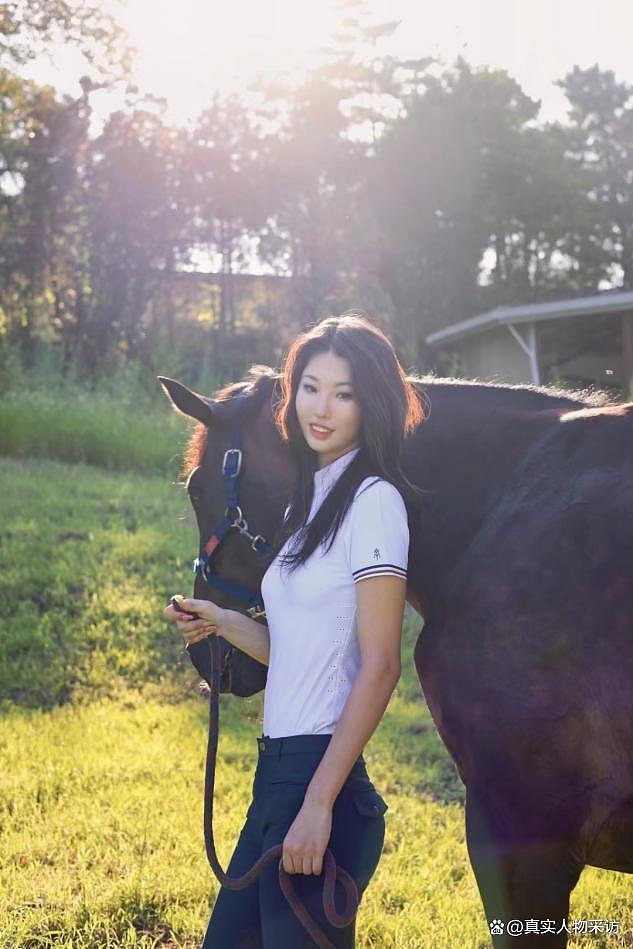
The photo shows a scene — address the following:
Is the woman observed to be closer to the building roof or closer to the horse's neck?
the horse's neck

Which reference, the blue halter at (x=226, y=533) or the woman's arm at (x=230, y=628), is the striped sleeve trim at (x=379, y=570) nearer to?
the woman's arm at (x=230, y=628)

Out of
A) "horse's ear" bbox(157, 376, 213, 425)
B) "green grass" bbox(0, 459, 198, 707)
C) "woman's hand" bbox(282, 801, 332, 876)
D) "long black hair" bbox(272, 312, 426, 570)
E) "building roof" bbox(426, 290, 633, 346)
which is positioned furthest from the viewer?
"building roof" bbox(426, 290, 633, 346)

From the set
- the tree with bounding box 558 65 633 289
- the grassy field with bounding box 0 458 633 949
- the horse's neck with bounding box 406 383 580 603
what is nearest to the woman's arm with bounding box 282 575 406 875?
the horse's neck with bounding box 406 383 580 603

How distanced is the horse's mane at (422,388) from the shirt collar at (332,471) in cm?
48

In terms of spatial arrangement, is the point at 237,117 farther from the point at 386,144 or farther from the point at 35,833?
the point at 35,833

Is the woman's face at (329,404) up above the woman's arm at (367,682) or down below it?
above

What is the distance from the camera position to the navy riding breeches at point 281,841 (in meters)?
1.87

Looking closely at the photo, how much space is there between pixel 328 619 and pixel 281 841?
448 millimetres

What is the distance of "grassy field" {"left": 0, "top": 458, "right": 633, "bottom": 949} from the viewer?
328 cm

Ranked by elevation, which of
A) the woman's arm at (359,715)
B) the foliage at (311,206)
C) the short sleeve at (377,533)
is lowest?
the woman's arm at (359,715)

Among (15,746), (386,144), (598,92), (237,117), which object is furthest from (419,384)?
(598,92)

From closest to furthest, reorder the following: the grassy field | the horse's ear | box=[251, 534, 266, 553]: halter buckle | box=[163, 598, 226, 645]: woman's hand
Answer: box=[163, 598, 226, 645]: woman's hand < box=[251, 534, 266, 553]: halter buckle < the horse's ear < the grassy field

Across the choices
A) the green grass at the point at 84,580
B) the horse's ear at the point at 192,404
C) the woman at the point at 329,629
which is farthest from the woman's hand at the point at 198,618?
the green grass at the point at 84,580

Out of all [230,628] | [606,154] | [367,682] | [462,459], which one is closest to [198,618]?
[230,628]
